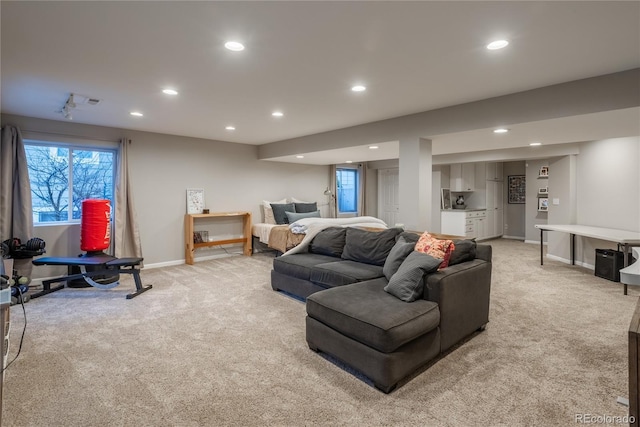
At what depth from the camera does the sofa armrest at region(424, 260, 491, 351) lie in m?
2.52

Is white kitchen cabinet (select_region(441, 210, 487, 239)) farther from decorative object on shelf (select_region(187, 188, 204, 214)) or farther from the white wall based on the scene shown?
decorative object on shelf (select_region(187, 188, 204, 214))

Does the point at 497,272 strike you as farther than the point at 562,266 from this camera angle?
No

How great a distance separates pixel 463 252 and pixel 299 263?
1.85 meters

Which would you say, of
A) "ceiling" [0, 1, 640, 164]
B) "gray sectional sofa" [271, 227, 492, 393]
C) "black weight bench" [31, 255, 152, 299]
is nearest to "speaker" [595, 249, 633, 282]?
"ceiling" [0, 1, 640, 164]

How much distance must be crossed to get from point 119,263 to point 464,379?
4081 millimetres

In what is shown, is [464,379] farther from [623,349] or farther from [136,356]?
[136,356]

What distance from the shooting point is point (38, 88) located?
3346 mm

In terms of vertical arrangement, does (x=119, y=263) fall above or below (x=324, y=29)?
below

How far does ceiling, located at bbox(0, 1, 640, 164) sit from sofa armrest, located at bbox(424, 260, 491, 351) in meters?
1.71

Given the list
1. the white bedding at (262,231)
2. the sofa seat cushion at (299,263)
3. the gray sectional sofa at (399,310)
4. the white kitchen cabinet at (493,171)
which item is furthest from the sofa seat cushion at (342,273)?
the white kitchen cabinet at (493,171)

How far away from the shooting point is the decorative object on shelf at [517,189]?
29.7 ft

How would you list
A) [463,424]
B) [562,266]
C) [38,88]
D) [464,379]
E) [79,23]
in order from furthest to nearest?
[562,266]
[38,88]
[464,379]
[79,23]
[463,424]

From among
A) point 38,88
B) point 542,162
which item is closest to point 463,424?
point 38,88

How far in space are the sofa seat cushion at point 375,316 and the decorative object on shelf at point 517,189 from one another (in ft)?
26.9
